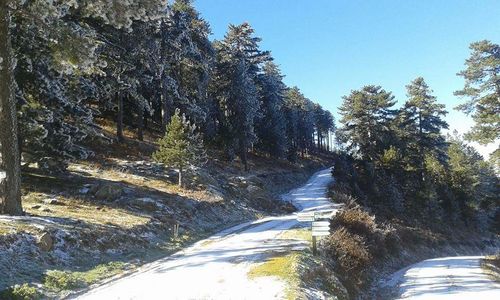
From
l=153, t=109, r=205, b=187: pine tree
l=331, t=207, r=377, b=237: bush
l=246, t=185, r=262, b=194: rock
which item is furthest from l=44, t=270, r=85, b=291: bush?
l=246, t=185, r=262, b=194: rock

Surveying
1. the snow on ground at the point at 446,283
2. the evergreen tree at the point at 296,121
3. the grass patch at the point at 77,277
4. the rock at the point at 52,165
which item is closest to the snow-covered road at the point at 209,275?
the grass patch at the point at 77,277

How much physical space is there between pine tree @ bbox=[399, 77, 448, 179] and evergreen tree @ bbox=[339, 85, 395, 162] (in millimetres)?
2315

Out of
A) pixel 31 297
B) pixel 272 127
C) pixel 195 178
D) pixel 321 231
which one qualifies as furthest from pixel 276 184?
pixel 31 297

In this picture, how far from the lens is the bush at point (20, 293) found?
884 cm

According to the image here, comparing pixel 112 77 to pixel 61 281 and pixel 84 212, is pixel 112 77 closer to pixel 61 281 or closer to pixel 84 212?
pixel 84 212

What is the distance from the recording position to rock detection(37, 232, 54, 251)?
11771 mm

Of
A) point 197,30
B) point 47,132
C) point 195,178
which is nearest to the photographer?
point 47,132

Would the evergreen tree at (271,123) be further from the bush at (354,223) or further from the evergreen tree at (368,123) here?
the bush at (354,223)

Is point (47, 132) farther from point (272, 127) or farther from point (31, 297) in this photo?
point (272, 127)

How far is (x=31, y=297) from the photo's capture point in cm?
917

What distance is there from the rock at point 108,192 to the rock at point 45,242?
8.65 metres

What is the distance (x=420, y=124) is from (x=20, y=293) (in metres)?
53.2

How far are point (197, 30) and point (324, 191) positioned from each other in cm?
2135

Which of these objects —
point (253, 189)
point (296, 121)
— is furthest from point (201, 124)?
point (296, 121)
